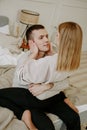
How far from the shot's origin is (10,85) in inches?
82.0

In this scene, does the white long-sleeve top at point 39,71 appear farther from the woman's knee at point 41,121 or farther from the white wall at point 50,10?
the white wall at point 50,10

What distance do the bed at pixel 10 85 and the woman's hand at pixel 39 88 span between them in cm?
20

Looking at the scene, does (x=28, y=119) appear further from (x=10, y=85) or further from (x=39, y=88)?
(x=10, y=85)

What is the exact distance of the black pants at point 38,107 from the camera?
157cm

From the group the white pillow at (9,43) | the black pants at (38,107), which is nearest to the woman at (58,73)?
the black pants at (38,107)

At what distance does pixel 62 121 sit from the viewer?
1.74 m

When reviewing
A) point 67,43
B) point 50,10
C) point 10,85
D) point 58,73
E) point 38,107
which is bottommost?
point 10,85

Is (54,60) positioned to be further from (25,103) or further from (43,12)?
(43,12)

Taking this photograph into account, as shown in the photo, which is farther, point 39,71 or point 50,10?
point 50,10

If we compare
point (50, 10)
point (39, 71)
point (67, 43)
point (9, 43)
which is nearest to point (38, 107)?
point (39, 71)

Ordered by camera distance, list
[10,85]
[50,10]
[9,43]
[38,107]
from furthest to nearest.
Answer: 1. [50,10]
2. [9,43]
3. [10,85]
4. [38,107]

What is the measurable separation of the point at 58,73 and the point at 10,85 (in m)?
0.64

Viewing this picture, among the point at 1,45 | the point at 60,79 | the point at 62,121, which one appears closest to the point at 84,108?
the point at 62,121

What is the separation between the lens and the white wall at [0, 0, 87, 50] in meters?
3.55
